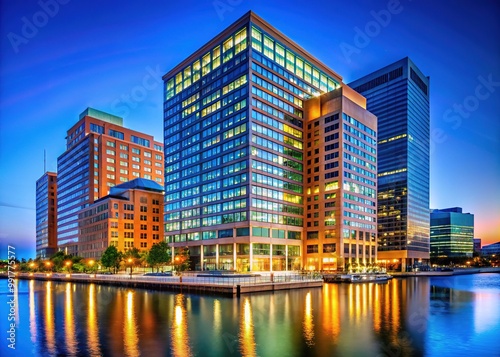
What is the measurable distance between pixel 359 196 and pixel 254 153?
4520 cm

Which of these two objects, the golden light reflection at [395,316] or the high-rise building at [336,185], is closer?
the golden light reflection at [395,316]

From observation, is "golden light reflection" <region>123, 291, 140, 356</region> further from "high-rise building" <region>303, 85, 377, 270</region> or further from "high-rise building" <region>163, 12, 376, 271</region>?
"high-rise building" <region>303, 85, 377, 270</region>

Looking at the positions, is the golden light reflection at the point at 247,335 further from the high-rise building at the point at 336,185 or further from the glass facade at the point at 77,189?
the glass facade at the point at 77,189

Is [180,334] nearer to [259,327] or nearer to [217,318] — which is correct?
[259,327]

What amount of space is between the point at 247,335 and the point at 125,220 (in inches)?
5197

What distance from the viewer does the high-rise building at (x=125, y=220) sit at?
151 metres

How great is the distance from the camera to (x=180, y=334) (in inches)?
1288

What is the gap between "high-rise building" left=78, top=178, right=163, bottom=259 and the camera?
151 meters

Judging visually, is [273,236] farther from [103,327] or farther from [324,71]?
[103,327]

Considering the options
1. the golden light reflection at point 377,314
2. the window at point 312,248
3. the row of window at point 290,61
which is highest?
the row of window at point 290,61

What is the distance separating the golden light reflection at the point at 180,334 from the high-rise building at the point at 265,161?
211ft

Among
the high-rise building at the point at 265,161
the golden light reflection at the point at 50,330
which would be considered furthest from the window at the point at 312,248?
the golden light reflection at the point at 50,330

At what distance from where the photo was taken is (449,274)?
151m

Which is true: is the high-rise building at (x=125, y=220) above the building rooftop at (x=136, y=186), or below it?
below
